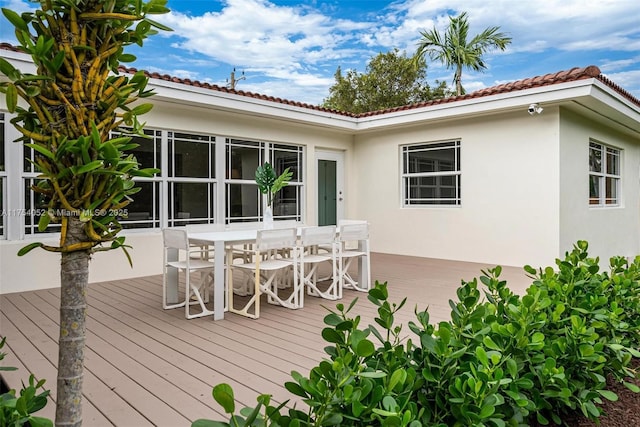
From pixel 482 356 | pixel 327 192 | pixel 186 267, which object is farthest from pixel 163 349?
pixel 327 192

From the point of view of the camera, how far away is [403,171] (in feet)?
28.8

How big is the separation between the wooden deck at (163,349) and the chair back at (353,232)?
2.21 feet

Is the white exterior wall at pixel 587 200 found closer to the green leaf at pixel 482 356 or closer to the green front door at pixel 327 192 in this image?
the green front door at pixel 327 192

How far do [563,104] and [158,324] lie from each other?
6339mm

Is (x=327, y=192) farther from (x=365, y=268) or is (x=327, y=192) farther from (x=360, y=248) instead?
(x=365, y=268)

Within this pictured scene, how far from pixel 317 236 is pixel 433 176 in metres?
4.31

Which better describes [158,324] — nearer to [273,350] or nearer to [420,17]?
[273,350]

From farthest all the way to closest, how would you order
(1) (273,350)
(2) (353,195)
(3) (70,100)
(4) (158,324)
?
(2) (353,195)
(4) (158,324)
(1) (273,350)
(3) (70,100)

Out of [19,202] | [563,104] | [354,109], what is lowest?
[19,202]

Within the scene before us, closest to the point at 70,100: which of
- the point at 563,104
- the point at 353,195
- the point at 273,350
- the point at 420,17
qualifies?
the point at 273,350

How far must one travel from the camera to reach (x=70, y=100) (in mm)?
983

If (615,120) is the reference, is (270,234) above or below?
below

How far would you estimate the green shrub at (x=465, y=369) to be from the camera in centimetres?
118

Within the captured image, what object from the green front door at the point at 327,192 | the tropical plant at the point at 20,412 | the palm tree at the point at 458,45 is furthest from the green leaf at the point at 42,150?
the palm tree at the point at 458,45
